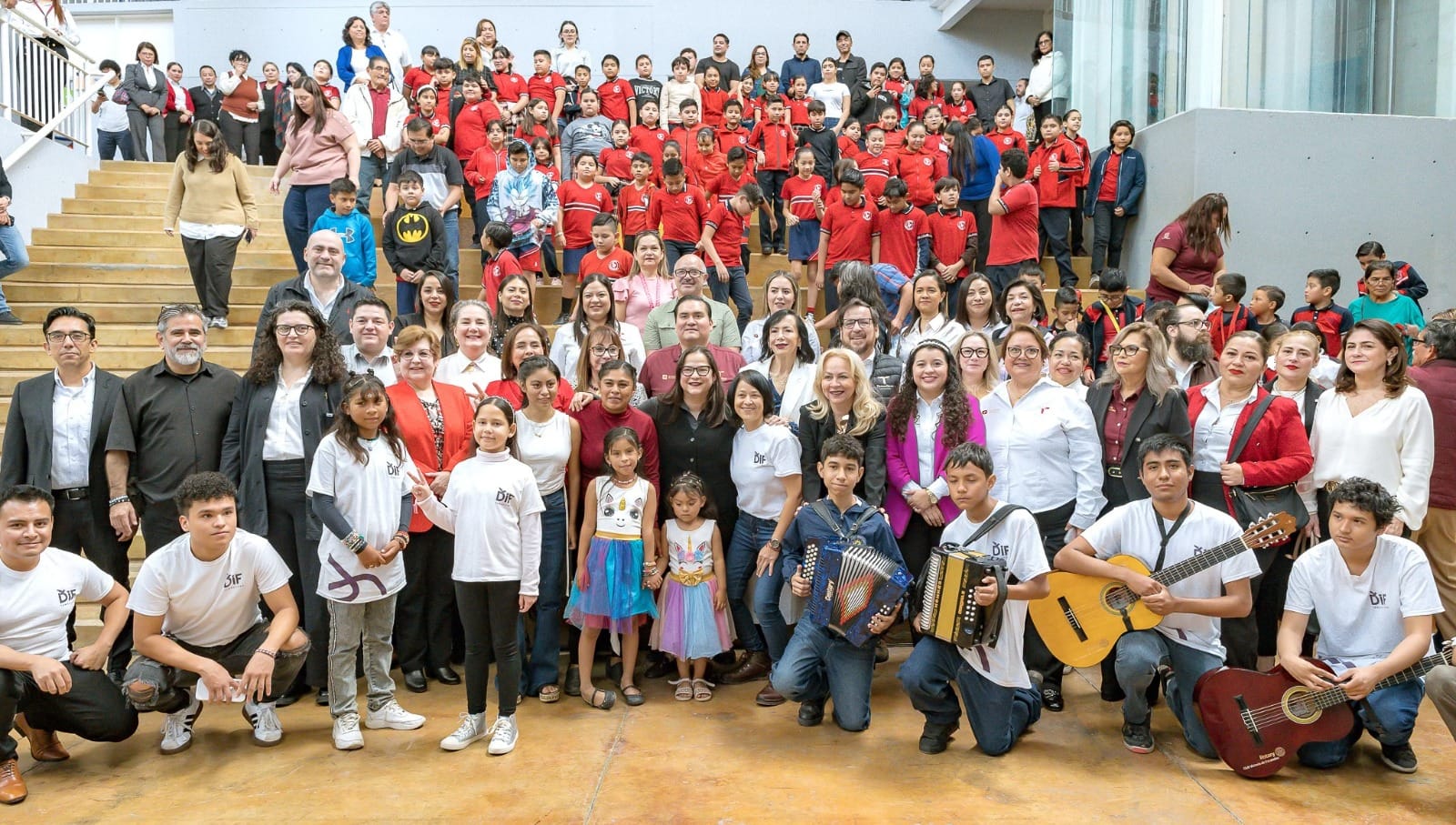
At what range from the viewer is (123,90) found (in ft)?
42.8

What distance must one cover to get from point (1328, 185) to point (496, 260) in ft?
23.1

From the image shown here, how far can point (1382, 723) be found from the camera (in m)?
4.12

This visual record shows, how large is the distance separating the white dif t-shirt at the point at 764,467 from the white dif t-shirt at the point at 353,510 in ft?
5.36

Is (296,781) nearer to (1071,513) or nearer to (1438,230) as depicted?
(1071,513)

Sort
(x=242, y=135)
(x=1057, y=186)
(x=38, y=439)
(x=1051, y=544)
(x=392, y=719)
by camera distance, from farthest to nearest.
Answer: (x=242, y=135)
(x=1057, y=186)
(x=1051, y=544)
(x=38, y=439)
(x=392, y=719)

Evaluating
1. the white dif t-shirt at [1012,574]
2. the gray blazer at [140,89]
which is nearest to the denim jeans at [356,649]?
the white dif t-shirt at [1012,574]

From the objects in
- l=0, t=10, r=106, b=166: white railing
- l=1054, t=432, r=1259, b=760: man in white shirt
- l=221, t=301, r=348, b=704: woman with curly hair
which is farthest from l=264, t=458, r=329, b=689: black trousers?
l=0, t=10, r=106, b=166: white railing

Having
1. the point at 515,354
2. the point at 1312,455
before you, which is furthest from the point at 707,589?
the point at 1312,455

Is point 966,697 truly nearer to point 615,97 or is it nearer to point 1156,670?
point 1156,670

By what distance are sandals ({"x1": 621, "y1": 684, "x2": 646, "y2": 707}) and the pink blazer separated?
1445mm

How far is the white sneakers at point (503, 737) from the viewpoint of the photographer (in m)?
4.30

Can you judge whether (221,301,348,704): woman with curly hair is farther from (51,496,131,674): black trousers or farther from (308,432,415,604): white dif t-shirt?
(51,496,131,674): black trousers

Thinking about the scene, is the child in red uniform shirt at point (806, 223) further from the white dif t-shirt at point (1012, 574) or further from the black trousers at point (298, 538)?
the black trousers at point (298, 538)

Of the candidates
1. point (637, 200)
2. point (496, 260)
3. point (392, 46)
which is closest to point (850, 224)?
point (637, 200)
